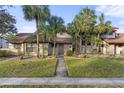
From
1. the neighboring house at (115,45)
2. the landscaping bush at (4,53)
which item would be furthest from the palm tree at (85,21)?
the landscaping bush at (4,53)

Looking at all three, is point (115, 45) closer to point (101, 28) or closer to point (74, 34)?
point (101, 28)

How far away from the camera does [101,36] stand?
1692 centimetres

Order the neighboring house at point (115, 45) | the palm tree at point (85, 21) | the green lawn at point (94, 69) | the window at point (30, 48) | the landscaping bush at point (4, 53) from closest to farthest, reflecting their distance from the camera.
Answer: the green lawn at point (94, 69), the landscaping bush at point (4, 53), the palm tree at point (85, 21), the window at point (30, 48), the neighboring house at point (115, 45)

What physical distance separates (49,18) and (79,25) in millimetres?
2674

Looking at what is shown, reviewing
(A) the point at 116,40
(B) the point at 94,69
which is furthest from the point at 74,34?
(B) the point at 94,69

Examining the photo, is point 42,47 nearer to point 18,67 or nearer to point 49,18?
point 49,18

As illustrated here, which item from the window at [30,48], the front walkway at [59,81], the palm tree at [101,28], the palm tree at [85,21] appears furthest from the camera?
the palm tree at [101,28]

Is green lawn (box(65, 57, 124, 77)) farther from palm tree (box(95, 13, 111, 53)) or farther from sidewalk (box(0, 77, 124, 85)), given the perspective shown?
palm tree (box(95, 13, 111, 53))

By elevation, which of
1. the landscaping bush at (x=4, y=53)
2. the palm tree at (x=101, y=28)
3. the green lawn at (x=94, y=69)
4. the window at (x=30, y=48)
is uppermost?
the palm tree at (x=101, y=28)

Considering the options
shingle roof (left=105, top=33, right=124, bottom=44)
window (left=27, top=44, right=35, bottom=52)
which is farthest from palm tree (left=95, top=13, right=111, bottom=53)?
window (left=27, top=44, right=35, bottom=52)

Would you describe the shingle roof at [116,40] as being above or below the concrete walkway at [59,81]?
above

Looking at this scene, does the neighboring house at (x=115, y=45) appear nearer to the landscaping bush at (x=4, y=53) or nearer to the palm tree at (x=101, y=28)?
the palm tree at (x=101, y=28)

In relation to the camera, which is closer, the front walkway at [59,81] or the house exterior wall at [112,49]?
the front walkway at [59,81]
